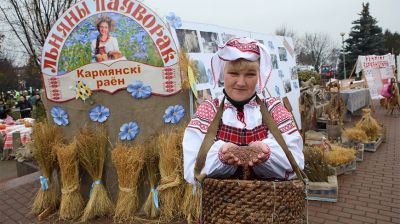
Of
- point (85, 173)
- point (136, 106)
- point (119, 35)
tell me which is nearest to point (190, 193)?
point (136, 106)

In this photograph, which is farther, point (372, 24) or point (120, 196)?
point (372, 24)

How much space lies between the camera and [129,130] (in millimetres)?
3639

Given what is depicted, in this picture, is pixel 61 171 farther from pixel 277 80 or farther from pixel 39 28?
pixel 39 28

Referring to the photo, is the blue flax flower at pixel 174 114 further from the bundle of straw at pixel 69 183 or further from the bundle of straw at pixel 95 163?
the bundle of straw at pixel 69 183

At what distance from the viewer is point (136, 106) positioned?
3.62m

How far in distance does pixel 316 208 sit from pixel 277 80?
2.84m

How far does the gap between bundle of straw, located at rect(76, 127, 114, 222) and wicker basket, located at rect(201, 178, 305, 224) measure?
8.19ft

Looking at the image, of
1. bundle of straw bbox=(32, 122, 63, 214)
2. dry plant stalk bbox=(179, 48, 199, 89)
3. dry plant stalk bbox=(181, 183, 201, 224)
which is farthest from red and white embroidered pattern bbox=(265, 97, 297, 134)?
bundle of straw bbox=(32, 122, 63, 214)

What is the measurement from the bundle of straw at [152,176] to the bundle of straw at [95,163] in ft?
1.56

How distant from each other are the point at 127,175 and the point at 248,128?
2185 millimetres

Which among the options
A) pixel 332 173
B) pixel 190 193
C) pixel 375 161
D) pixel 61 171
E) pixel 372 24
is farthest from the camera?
pixel 372 24

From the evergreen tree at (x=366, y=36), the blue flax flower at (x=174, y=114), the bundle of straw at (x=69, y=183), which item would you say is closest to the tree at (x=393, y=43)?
the evergreen tree at (x=366, y=36)

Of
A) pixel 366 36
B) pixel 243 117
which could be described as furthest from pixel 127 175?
pixel 366 36

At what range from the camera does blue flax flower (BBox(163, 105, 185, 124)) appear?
354 centimetres
